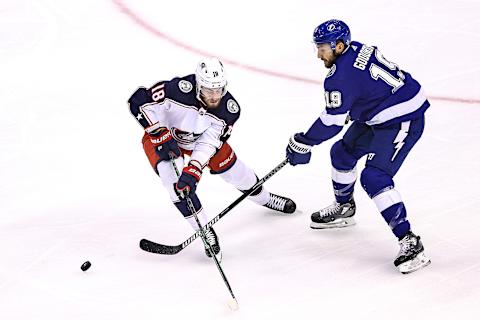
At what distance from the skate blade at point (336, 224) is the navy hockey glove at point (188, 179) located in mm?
783

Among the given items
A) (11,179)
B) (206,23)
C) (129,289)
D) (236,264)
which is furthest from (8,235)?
(206,23)

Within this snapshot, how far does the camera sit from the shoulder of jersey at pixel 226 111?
3881mm

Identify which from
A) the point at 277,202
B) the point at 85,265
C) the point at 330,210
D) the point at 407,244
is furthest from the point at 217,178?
the point at 407,244

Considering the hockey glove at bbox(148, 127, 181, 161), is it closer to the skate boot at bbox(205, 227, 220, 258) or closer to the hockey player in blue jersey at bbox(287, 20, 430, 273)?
the skate boot at bbox(205, 227, 220, 258)

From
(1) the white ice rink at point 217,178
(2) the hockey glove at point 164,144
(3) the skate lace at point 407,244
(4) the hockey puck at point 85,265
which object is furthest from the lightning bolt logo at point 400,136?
(4) the hockey puck at point 85,265

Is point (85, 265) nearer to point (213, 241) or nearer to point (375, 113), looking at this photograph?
point (213, 241)

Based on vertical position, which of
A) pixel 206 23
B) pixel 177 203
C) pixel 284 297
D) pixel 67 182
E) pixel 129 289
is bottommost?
pixel 284 297

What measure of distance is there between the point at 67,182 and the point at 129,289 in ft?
3.95

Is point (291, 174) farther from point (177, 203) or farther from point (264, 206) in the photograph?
point (177, 203)

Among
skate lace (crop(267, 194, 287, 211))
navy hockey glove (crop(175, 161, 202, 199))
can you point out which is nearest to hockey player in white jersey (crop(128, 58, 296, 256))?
navy hockey glove (crop(175, 161, 202, 199))

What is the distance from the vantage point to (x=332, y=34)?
3668 mm

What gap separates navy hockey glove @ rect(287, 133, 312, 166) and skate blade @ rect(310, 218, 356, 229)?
1.54ft

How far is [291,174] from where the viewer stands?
15.9 feet

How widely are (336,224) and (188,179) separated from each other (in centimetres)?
91
